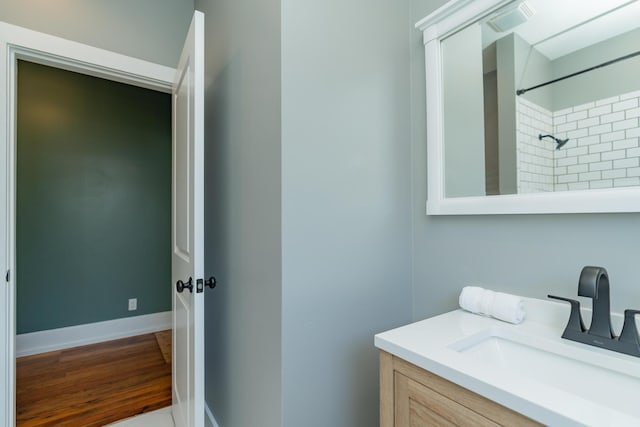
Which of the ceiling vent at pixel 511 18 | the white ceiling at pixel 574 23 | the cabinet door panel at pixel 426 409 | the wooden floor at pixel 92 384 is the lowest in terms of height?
the wooden floor at pixel 92 384

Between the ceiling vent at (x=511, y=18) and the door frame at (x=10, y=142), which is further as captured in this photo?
the door frame at (x=10, y=142)

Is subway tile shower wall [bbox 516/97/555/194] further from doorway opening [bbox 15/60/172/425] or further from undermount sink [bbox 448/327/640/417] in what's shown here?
doorway opening [bbox 15/60/172/425]

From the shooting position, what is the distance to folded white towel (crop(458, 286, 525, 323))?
0.95 m

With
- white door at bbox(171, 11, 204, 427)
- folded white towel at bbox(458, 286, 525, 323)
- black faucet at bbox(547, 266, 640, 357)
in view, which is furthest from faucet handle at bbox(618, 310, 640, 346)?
white door at bbox(171, 11, 204, 427)

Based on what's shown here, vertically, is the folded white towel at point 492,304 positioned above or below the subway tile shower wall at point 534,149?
below

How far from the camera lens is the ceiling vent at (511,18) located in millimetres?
1036

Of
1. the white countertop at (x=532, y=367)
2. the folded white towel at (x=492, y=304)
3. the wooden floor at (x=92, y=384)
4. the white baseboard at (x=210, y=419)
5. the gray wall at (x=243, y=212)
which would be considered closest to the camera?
the white countertop at (x=532, y=367)

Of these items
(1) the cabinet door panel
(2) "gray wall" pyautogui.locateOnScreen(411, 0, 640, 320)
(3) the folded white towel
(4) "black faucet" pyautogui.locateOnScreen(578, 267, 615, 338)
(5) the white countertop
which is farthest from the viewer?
(3) the folded white towel

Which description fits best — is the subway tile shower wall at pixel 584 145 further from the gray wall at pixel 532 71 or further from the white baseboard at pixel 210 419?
the white baseboard at pixel 210 419

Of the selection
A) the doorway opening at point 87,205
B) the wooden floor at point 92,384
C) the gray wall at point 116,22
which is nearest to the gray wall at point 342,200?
the gray wall at point 116,22

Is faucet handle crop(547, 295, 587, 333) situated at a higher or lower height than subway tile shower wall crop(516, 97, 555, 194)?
lower

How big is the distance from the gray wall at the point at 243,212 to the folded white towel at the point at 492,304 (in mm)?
649

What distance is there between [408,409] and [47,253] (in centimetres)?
332

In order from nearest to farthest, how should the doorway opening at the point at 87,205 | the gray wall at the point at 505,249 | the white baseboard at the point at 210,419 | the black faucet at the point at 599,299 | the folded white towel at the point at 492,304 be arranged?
the black faucet at the point at 599,299
the gray wall at the point at 505,249
the folded white towel at the point at 492,304
the white baseboard at the point at 210,419
the doorway opening at the point at 87,205
